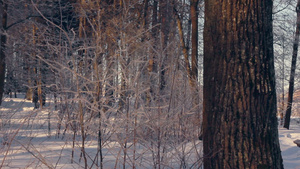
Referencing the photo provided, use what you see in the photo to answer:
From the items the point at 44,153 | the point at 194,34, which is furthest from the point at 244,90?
the point at 194,34

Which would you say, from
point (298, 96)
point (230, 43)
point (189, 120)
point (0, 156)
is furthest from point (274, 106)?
point (298, 96)

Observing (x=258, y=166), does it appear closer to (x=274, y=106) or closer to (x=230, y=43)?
(x=274, y=106)

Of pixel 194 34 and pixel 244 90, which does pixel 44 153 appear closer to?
pixel 244 90

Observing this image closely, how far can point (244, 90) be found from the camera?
2896mm

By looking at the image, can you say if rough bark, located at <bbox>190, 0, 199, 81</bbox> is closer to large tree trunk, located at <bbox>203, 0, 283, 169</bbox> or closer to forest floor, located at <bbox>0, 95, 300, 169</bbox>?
forest floor, located at <bbox>0, 95, 300, 169</bbox>

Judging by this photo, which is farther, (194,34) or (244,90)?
(194,34)

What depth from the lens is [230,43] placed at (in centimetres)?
296

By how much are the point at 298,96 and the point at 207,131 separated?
922 inches

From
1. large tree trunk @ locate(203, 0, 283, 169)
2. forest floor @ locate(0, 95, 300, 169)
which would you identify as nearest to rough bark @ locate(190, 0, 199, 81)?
forest floor @ locate(0, 95, 300, 169)

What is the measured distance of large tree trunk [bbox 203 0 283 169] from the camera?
113 inches

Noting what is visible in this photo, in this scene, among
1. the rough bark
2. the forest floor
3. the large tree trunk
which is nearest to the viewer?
the large tree trunk

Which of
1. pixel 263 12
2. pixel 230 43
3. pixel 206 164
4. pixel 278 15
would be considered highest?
pixel 278 15

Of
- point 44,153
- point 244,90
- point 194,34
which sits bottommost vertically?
point 44,153

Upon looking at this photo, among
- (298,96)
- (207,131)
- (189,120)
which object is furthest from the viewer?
(298,96)
